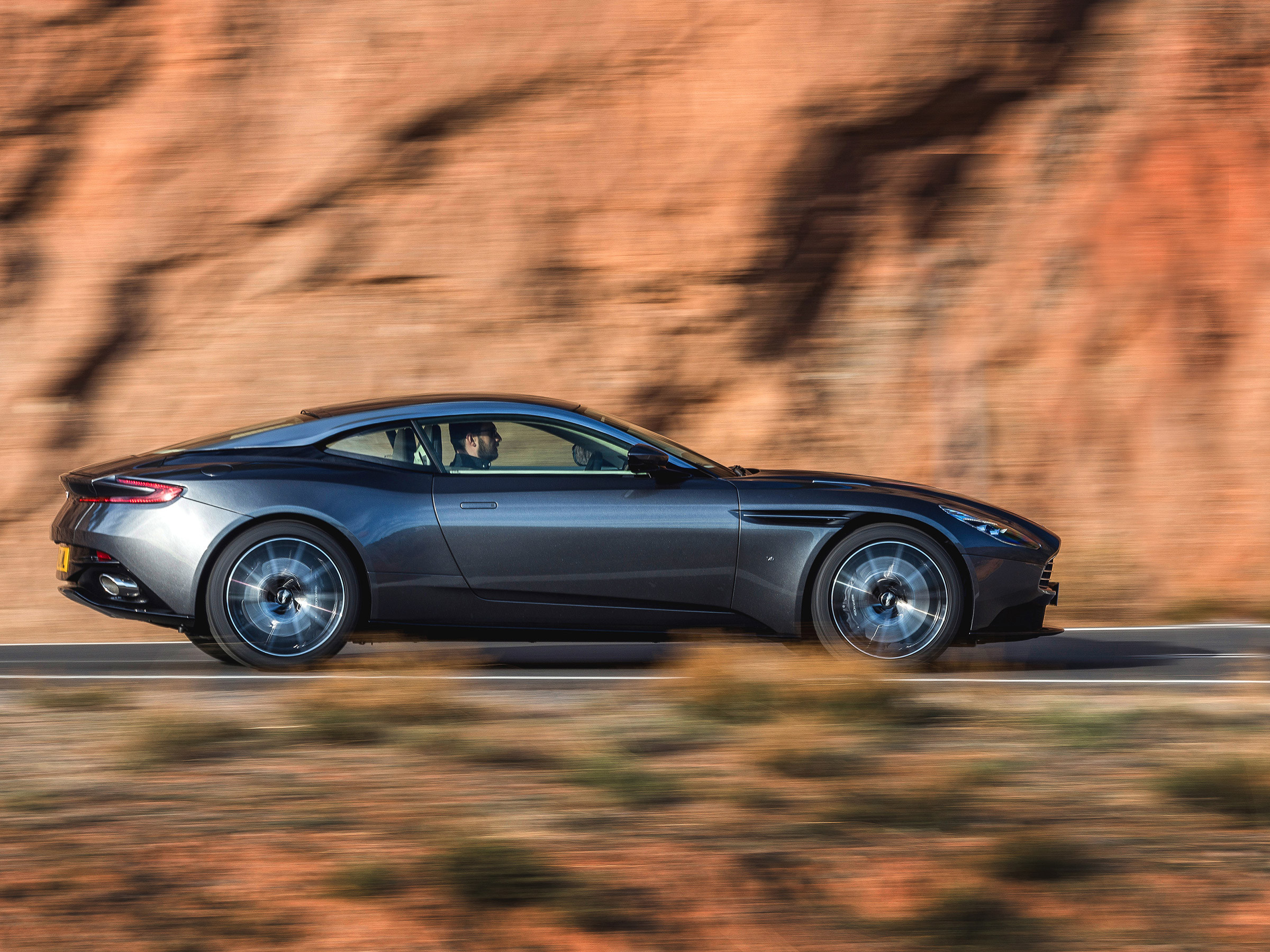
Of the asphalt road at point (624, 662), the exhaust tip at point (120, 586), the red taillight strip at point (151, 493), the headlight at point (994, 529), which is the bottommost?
the asphalt road at point (624, 662)

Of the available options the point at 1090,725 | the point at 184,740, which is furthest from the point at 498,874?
the point at 1090,725

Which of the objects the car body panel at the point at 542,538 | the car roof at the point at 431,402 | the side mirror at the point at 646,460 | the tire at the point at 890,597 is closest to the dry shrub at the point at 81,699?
the car body panel at the point at 542,538

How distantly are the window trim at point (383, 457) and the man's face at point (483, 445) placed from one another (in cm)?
20

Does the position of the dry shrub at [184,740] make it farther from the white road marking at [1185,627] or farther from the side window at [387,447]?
the white road marking at [1185,627]

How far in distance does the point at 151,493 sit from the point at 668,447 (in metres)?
2.60

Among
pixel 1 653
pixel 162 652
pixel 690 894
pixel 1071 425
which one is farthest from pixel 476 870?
pixel 1071 425

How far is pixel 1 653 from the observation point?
848 centimetres

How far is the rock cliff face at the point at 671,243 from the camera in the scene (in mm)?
12070

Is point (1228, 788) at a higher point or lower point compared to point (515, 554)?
lower

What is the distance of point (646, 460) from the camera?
6934 mm

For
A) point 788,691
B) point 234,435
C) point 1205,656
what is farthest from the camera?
point 1205,656

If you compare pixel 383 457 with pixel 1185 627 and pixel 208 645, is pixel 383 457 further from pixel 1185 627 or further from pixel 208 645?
pixel 1185 627

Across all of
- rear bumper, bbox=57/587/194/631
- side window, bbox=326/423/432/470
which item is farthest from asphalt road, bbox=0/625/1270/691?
side window, bbox=326/423/432/470

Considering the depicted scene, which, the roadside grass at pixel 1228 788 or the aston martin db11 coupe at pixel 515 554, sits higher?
the aston martin db11 coupe at pixel 515 554
